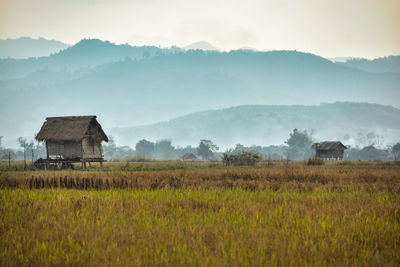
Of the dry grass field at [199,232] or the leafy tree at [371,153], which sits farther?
the leafy tree at [371,153]

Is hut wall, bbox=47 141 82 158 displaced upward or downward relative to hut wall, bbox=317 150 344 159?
upward

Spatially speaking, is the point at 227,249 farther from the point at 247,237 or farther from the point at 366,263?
the point at 366,263

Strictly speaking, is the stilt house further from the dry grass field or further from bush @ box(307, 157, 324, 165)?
the dry grass field

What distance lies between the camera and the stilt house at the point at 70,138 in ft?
129

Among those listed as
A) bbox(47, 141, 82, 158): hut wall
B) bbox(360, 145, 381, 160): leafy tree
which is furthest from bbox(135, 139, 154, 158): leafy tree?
bbox(47, 141, 82, 158): hut wall

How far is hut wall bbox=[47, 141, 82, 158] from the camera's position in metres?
39.4

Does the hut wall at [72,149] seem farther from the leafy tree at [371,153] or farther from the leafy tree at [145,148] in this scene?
the leafy tree at [145,148]

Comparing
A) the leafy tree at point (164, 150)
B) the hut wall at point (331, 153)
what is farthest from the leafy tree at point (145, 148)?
the hut wall at point (331, 153)

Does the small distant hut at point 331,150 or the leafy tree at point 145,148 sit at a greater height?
the leafy tree at point 145,148

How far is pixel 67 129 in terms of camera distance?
40.1 metres

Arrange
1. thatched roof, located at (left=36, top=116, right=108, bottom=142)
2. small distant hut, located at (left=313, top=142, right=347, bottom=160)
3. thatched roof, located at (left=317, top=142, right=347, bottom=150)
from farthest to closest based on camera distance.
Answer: small distant hut, located at (left=313, top=142, right=347, bottom=160) < thatched roof, located at (left=317, top=142, right=347, bottom=150) < thatched roof, located at (left=36, top=116, right=108, bottom=142)

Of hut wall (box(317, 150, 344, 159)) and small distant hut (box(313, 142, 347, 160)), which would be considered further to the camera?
hut wall (box(317, 150, 344, 159))

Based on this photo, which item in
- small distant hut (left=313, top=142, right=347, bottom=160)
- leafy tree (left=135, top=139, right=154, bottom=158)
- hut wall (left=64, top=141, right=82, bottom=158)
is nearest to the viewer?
hut wall (left=64, top=141, right=82, bottom=158)

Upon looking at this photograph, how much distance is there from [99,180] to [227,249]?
1066 centimetres
